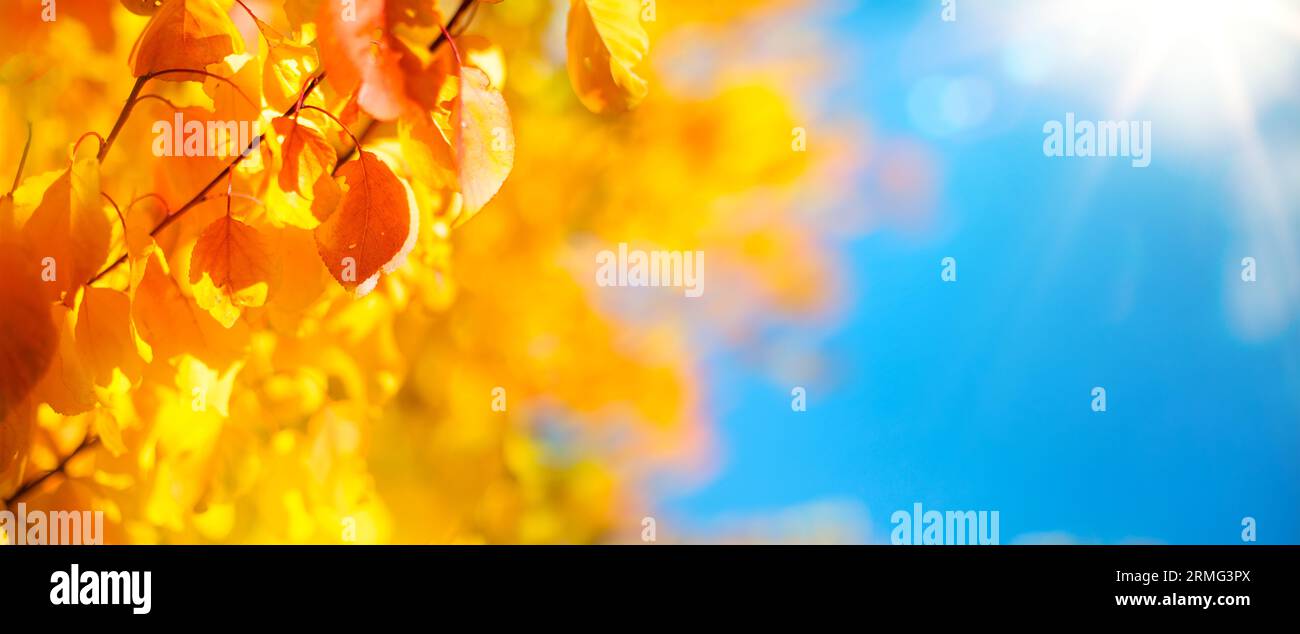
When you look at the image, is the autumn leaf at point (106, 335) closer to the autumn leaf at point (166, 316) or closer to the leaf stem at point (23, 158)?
the autumn leaf at point (166, 316)

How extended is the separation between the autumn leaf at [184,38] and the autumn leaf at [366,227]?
0.14m

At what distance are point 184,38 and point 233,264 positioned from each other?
161 mm

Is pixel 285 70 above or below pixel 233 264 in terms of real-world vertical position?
above

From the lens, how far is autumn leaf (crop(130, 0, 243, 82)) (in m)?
0.62

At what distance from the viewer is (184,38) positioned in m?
0.62

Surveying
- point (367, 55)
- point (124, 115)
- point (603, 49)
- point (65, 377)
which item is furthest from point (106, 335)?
point (603, 49)

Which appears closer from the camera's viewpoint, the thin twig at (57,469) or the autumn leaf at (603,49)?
the autumn leaf at (603,49)

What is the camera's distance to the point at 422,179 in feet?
1.88

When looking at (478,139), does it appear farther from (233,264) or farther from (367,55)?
(233,264)

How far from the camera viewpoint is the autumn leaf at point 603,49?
1.90ft

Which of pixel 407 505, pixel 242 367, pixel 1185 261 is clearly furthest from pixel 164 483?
pixel 1185 261

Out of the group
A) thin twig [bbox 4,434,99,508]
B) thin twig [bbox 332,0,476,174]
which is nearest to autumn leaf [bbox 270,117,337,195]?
thin twig [bbox 332,0,476,174]

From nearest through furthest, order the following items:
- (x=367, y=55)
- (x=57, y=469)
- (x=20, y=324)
→ 1. (x=367, y=55)
2. (x=20, y=324)
3. (x=57, y=469)

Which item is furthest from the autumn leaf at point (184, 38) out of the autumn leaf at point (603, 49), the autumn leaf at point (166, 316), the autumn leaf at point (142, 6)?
the autumn leaf at point (603, 49)
